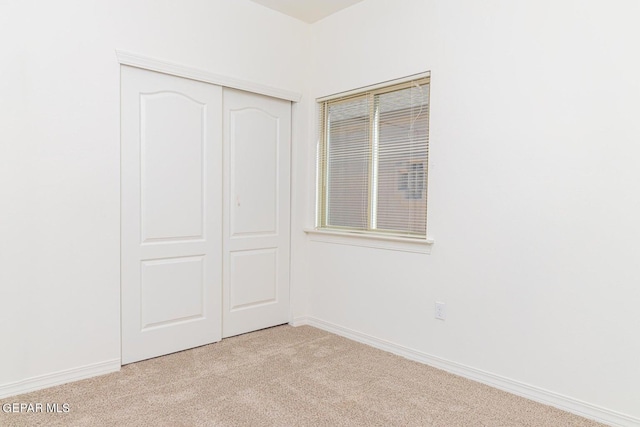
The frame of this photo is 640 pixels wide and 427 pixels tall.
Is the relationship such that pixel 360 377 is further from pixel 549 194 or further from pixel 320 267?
pixel 549 194

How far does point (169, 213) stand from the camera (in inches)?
113

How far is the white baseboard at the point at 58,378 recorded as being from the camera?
225 centimetres

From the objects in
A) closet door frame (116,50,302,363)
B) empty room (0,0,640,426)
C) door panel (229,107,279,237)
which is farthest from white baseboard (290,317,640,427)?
closet door frame (116,50,302,363)

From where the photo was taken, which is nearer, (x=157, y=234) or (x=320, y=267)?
(x=157, y=234)

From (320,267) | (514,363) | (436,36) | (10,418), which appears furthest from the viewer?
(320,267)

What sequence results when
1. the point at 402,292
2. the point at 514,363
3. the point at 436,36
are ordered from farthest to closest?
the point at 402,292 < the point at 436,36 < the point at 514,363

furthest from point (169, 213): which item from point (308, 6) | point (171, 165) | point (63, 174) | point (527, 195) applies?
point (527, 195)

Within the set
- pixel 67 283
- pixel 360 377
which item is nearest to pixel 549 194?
pixel 360 377

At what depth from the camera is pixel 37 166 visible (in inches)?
90.7

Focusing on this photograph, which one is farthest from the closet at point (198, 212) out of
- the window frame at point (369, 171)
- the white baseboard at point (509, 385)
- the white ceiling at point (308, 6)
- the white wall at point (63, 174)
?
the white baseboard at point (509, 385)

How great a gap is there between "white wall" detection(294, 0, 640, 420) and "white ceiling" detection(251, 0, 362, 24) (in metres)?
0.29

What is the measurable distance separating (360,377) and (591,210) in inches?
63.7

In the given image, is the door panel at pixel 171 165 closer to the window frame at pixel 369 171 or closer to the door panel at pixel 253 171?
the door panel at pixel 253 171

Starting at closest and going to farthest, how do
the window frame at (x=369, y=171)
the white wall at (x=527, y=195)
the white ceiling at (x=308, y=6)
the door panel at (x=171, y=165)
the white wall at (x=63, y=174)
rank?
1. the white wall at (x=527, y=195)
2. the white wall at (x=63, y=174)
3. the door panel at (x=171, y=165)
4. the window frame at (x=369, y=171)
5. the white ceiling at (x=308, y=6)
